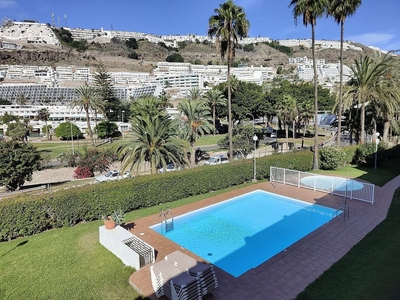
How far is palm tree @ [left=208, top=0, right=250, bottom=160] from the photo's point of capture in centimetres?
2061

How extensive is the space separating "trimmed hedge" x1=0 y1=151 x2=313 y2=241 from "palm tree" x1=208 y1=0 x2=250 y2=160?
385 inches

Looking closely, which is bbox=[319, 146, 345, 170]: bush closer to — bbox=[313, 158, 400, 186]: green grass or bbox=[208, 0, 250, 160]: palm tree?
bbox=[313, 158, 400, 186]: green grass

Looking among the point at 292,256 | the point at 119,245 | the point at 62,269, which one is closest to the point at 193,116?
the point at 119,245

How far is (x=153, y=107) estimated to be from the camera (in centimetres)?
1822

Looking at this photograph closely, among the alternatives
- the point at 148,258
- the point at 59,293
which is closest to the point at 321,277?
the point at 148,258

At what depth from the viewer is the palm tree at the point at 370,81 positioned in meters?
25.1

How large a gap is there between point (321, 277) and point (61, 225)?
35.0ft

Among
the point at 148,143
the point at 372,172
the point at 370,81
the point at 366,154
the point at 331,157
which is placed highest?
the point at 370,81

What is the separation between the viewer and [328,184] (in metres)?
17.6

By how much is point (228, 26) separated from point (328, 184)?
45.8 feet

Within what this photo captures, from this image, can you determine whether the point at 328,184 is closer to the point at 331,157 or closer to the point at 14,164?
the point at 331,157

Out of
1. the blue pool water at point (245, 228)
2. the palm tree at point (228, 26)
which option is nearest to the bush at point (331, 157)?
the blue pool water at point (245, 228)

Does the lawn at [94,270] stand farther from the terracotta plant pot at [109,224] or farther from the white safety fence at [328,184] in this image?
the white safety fence at [328,184]

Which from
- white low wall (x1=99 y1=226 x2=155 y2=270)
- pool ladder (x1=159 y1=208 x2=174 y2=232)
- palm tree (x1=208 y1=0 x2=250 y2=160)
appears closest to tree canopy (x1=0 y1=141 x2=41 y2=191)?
pool ladder (x1=159 y1=208 x2=174 y2=232)
